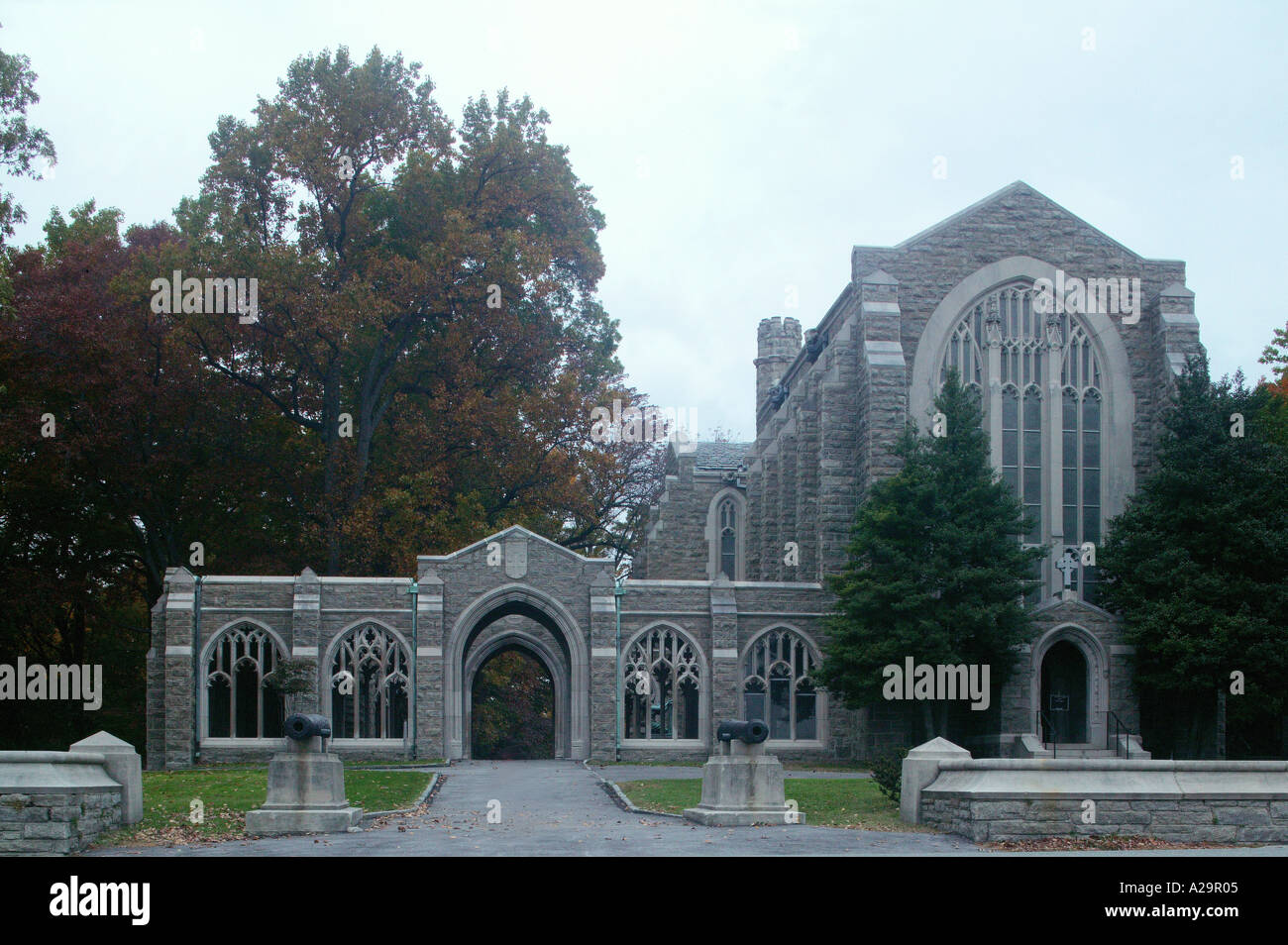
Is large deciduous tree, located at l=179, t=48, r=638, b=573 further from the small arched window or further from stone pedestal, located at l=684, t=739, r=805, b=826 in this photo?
stone pedestal, located at l=684, t=739, r=805, b=826

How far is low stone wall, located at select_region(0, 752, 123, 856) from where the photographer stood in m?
13.8

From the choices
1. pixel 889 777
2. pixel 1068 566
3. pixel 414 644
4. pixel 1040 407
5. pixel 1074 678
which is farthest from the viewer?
pixel 1040 407

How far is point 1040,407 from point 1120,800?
20588 mm

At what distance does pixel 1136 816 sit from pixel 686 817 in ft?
16.8

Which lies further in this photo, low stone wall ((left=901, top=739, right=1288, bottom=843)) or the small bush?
the small bush

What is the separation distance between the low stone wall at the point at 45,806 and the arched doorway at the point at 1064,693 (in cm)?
2254

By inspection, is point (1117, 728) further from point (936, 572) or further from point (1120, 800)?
point (1120, 800)

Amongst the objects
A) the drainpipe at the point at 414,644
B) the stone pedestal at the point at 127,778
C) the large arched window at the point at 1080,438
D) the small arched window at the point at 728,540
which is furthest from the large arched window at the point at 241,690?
the large arched window at the point at 1080,438

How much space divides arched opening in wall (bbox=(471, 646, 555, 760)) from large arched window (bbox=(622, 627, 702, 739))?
7165 millimetres

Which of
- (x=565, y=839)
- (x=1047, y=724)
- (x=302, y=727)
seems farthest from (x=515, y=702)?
(x=565, y=839)

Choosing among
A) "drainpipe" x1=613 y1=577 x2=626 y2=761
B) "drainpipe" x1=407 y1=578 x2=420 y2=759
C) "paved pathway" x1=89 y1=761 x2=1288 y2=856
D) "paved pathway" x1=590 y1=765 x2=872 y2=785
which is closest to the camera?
"paved pathway" x1=89 y1=761 x2=1288 y2=856

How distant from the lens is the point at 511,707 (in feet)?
162

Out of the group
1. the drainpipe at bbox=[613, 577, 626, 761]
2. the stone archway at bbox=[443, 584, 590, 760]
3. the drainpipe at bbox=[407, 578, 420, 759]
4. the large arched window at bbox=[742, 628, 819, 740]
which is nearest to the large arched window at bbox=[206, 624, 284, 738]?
the drainpipe at bbox=[407, 578, 420, 759]

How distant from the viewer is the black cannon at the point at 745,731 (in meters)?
16.5
